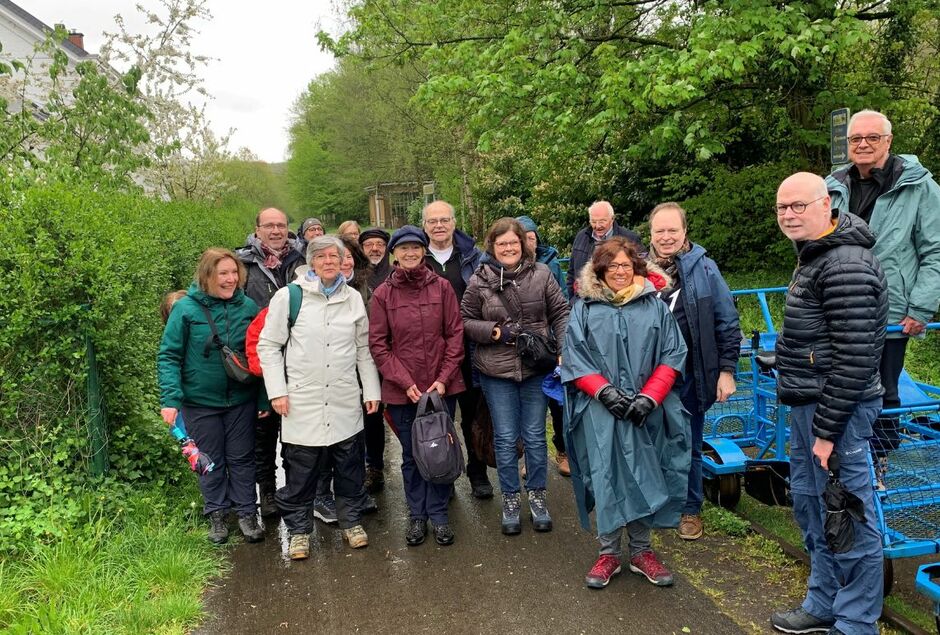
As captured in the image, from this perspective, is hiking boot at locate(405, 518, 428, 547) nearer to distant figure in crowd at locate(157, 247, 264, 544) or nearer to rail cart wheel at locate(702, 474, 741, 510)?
distant figure in crowd at locate(157, 247, 264, 544)

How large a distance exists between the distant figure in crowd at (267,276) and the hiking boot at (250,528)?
0.29m

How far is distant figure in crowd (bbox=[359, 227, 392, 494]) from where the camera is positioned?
547 centimetres

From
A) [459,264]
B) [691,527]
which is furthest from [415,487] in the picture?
[691,527]

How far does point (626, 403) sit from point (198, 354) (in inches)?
110

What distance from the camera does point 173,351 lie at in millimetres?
4344

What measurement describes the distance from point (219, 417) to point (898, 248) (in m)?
4.35

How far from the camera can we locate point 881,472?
3334 millimetres

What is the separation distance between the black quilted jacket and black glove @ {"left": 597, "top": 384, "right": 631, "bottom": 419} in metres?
0.82

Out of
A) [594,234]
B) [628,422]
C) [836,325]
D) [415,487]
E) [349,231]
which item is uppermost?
[349,231]

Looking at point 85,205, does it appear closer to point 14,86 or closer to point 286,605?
point 286,605

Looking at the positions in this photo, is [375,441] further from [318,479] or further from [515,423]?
[515,423]

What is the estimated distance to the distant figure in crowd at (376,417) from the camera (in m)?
5.47

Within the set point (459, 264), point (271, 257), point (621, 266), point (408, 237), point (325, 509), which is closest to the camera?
point (621, 266)

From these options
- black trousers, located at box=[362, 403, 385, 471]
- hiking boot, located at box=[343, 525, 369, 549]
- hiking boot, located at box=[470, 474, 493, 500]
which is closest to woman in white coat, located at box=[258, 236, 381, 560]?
hiking boot, located at box=[343, 525, 369, 549]
